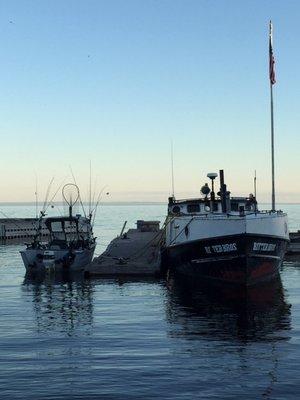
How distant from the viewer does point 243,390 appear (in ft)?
43.5

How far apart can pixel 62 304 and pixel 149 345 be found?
982 cm

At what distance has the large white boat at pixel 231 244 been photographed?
1151 inches

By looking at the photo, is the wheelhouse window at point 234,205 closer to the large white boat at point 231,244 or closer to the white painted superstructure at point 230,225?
the large white boat at point 231,244

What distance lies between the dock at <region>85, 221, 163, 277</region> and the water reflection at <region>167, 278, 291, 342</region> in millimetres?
4531

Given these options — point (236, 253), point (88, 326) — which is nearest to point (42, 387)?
point (88, 326)

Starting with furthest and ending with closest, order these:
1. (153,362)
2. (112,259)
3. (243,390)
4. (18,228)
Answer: (18,228)
(112,259)
(153,362)
(243,390)

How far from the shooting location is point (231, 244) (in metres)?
29.4

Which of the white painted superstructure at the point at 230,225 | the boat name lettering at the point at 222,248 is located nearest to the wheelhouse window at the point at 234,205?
the white painted superstructure at the point at 230,225

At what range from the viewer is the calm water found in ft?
44.4

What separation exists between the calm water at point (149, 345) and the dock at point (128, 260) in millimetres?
5806

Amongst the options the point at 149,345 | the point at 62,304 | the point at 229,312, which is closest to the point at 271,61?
the point at 229,312

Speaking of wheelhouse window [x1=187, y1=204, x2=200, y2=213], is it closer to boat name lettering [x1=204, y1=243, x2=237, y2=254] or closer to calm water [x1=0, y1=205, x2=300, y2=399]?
boat name lettering [x1=204, y1=243, x2=237, y2=254]

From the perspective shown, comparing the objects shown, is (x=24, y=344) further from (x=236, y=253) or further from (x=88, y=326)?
(x=236, y=253)

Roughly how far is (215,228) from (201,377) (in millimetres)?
15979
